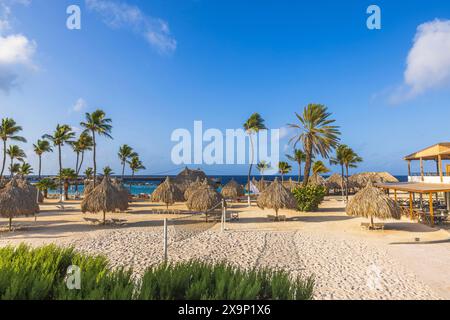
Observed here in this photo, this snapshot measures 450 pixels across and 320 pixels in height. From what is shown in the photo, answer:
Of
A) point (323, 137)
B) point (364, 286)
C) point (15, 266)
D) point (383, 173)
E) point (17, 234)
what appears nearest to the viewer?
point (15, 266)

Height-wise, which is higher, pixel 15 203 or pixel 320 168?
pixel 320 168

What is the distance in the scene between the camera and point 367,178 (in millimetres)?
43844

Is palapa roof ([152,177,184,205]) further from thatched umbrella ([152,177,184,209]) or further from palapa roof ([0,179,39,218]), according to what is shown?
palapa roof ([0,179,39,218])

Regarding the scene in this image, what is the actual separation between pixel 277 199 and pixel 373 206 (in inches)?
233

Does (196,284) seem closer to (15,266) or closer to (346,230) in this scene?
(15,266)

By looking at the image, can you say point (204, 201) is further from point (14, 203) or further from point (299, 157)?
point (299, 157)

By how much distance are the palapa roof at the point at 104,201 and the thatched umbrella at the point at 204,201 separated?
4.70 metres

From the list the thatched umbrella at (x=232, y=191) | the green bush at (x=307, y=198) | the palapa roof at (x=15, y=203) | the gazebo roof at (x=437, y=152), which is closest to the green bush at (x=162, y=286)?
the palapa roof at (x=15, y=203)

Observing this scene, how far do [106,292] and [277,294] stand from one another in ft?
8.15

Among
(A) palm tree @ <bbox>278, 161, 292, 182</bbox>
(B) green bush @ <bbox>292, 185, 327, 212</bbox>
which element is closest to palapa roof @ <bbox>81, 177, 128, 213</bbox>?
(B) green bush @ <bbox>292, 185, 327, 212</bbox>

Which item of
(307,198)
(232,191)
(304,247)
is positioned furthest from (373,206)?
(232,191)

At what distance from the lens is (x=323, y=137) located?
1064 inches

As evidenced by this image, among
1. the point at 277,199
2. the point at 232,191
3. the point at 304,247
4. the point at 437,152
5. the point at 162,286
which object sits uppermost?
the point at 437,152
